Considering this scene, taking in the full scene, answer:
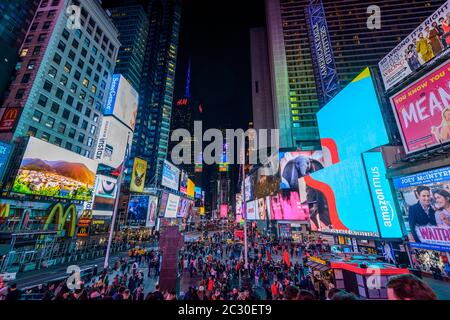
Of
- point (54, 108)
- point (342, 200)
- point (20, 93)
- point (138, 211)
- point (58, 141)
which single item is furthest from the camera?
point (138, 211)

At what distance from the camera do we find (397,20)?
74875 mm

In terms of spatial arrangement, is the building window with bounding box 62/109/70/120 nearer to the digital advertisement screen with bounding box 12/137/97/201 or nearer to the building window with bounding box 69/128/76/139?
the building window with bounding box 69/128/76/139

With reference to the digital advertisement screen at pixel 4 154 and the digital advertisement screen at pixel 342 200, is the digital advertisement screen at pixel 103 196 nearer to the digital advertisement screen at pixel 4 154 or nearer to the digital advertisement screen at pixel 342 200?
the digital advertisement screen at pixel 4 154

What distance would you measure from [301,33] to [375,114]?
8649 cm

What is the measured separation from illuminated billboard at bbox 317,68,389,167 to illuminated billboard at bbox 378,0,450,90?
182 cm

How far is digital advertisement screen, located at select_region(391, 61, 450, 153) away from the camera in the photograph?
13336 millimetres

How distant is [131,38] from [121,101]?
71208 millimetres

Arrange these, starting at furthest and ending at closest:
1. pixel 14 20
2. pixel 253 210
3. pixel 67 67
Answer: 1. pixel 253 210
2. pixel 14 20
3. pixel 67 67

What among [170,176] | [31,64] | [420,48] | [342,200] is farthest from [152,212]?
[420,48]

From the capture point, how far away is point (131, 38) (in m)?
89.6

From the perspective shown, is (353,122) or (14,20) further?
(14,20)

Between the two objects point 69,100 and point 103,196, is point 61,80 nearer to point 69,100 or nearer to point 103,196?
point 69,100

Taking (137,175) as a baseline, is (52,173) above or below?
below
